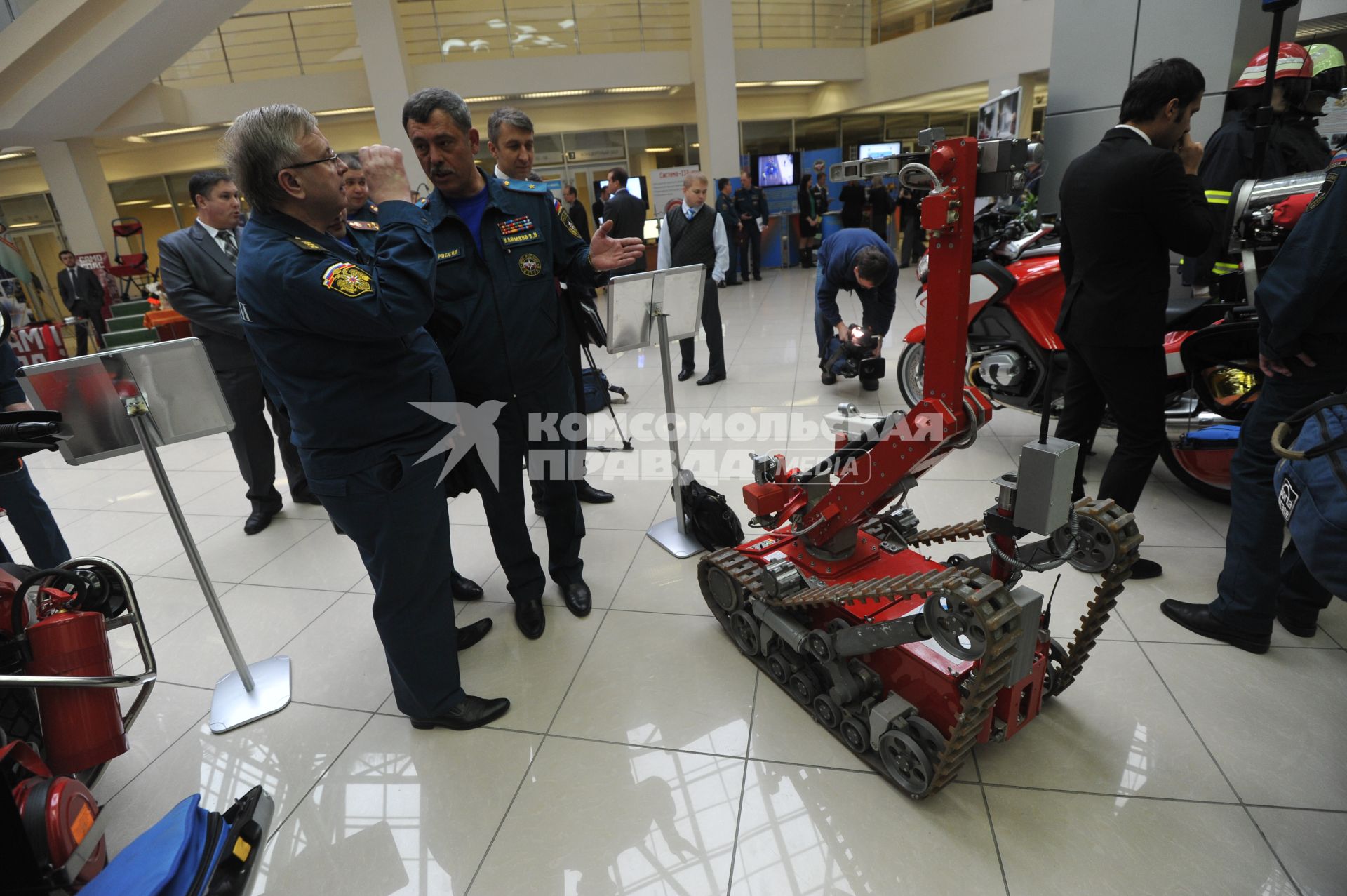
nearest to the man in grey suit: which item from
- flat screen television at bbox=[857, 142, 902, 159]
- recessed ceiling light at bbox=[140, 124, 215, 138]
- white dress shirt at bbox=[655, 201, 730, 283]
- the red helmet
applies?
white dress shirt at bbox=[655, 201, 730, 283]

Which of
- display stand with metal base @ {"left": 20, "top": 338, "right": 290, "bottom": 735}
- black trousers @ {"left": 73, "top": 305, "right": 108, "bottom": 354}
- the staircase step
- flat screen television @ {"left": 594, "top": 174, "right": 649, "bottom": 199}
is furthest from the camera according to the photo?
flat screen television @ {"left": 594, "top": 174, "right": 649, "bottom": 199}

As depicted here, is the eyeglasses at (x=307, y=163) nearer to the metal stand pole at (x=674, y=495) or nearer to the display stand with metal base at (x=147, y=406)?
the display stand with metal base at (x=147, y=406)

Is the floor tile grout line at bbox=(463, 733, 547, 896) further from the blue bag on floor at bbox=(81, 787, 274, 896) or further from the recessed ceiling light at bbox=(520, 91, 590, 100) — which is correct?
the recessed ceiling light at bbox=(520, 91, 590, 100)

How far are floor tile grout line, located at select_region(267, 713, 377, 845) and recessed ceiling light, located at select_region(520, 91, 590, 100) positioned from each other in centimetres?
1051

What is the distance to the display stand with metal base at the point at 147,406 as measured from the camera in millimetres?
1810

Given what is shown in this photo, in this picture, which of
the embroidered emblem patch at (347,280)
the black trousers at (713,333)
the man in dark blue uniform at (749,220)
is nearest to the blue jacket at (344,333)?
the embroidered emblem patch at (347,280)

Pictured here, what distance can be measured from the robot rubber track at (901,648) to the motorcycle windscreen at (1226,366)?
4.60 ft

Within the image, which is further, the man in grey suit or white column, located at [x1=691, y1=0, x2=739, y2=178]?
white column, located at [x1=691, y1=0, x2=739, y2=178]

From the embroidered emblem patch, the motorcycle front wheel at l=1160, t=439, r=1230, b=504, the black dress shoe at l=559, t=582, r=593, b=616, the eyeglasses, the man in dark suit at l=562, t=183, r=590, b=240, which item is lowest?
the black dress shoe at l=559, t=582, r=593, b=616

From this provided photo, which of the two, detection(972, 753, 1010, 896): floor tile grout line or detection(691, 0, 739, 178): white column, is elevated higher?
detection(691, 0, 739, 178): white column

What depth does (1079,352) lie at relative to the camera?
239cm

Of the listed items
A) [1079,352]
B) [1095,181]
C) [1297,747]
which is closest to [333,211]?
[1095,181]

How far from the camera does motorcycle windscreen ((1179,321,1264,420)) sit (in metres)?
2.49

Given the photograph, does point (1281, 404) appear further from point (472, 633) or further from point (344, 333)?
point (472, 633)
